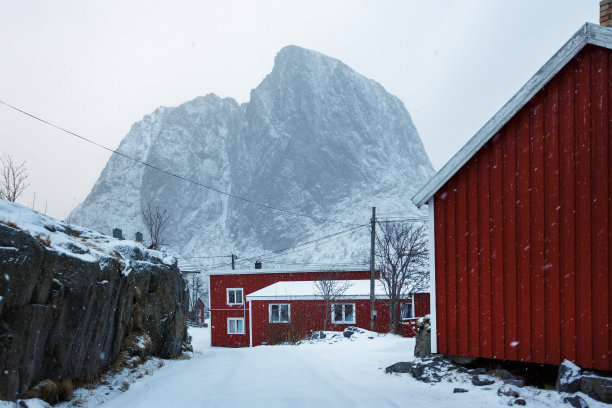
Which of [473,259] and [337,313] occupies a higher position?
[473,259]

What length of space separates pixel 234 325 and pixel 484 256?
112ft

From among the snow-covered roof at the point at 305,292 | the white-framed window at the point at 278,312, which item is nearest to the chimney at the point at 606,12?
the snow-covered roof at the point at 305,292

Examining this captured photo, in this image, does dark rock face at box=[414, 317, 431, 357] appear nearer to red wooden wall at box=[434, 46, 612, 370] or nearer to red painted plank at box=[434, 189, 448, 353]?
red painted plank at box=[434, 189, 448, 353]

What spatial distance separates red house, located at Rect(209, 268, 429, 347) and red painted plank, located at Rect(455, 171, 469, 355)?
16713 millimetres

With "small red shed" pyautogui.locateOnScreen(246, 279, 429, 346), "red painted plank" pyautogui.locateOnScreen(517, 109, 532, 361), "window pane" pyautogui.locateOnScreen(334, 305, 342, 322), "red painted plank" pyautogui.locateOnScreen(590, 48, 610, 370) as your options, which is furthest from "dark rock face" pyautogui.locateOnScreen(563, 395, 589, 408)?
"window pane" pyautogui.locateOnScreen(334, 305, 342, 322)

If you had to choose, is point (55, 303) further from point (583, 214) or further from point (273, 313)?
point (273, 313)

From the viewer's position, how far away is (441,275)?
404 inches

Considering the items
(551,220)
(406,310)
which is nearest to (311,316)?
(406,310)

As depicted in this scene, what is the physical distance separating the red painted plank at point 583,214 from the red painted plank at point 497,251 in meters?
1.38

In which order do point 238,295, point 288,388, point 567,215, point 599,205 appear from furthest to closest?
1. point 238,295
2. point 288,388
3. point 567,215
4. point 599,205

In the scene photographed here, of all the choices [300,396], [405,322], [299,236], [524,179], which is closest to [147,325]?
[300,396]

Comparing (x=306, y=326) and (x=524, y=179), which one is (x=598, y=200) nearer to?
(x=524, y=179)

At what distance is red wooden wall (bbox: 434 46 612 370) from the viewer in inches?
314

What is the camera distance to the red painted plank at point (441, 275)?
10203mm
